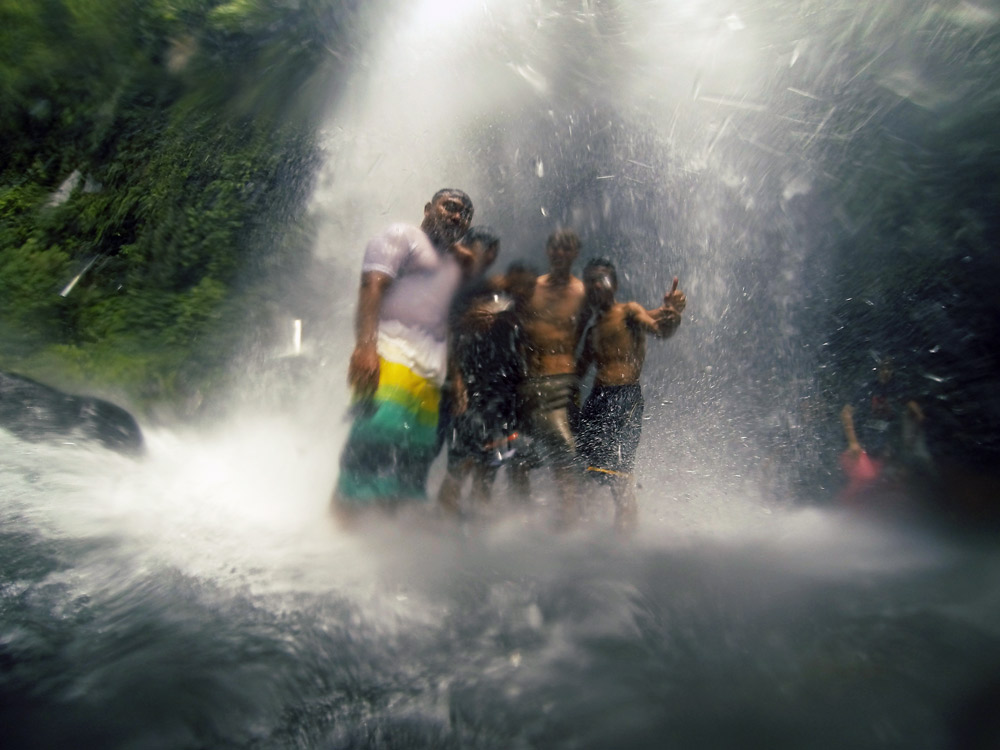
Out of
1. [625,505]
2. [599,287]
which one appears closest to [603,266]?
[599,287]

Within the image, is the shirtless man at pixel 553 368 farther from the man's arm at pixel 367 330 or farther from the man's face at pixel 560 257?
the man's arm at pixel 367 330

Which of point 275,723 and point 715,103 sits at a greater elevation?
point 715,103

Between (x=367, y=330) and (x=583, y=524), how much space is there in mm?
922

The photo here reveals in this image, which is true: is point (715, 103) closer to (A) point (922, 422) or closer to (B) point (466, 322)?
(B) point (466, 322)

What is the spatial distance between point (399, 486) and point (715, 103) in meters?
1.89

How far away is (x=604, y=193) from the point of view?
9.11 feet

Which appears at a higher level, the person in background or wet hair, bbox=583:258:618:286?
wet hair, bbox=583:258:618:286

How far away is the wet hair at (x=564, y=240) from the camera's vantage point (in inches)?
101

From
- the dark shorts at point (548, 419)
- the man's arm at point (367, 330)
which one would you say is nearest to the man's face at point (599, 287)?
the dark shorts at point (548, 419)

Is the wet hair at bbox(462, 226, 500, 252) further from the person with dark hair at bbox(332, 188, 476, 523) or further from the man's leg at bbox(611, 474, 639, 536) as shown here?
the man's leg at bbox(611, 474, 639, 536)

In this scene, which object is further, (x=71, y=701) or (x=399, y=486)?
(x=399, y=486)

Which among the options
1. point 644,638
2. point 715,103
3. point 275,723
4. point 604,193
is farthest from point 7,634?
point 715,103

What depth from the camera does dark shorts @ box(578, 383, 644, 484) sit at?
2.54m

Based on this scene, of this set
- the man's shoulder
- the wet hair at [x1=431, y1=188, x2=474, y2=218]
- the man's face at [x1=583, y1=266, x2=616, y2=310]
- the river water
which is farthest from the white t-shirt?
the man's face at [x1=583, y1=266, x2=616, y2=310]
